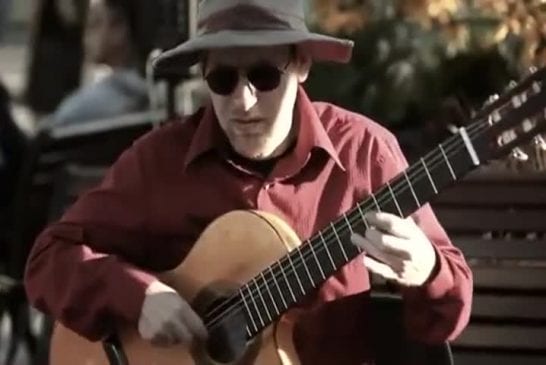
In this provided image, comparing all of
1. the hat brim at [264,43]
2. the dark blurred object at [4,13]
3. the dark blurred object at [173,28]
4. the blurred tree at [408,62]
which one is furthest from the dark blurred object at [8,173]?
the hat brim at [264,43]

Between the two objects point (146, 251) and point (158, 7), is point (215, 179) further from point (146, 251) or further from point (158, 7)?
point (158, 7)

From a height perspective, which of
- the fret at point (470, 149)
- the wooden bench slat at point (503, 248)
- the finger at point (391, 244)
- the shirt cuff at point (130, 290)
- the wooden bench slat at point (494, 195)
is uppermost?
the fret at point (470, 149)

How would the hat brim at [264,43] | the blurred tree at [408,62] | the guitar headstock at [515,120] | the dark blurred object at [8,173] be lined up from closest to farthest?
the guitar headstock at [515,120], the hat brim at [264,43], the dark blurred object at [8,173], the blurred tree at [408,62]

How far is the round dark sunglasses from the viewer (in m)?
2.73

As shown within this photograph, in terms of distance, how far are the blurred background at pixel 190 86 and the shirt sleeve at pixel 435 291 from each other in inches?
23.5

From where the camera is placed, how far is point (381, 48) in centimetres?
→ 502

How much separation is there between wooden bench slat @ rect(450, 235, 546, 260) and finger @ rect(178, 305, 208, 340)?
2.75 ft

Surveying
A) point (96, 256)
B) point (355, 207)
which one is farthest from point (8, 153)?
point (355, 207)

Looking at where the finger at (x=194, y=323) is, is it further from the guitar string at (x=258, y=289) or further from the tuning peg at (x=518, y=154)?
the tuning peg at (x=518, y=154)

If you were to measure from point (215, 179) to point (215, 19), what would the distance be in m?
0.27

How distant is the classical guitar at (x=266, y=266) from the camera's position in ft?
8.29

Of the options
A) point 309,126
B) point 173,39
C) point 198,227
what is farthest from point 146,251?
point 173,39

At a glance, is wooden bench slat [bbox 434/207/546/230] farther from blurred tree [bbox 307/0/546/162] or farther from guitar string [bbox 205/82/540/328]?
blurred tree [bbox 307/0/546/162]

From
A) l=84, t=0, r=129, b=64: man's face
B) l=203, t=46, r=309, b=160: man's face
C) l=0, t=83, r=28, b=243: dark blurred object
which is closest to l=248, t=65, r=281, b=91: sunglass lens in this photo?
l=203, t=46, r=309, b=160: man's face
